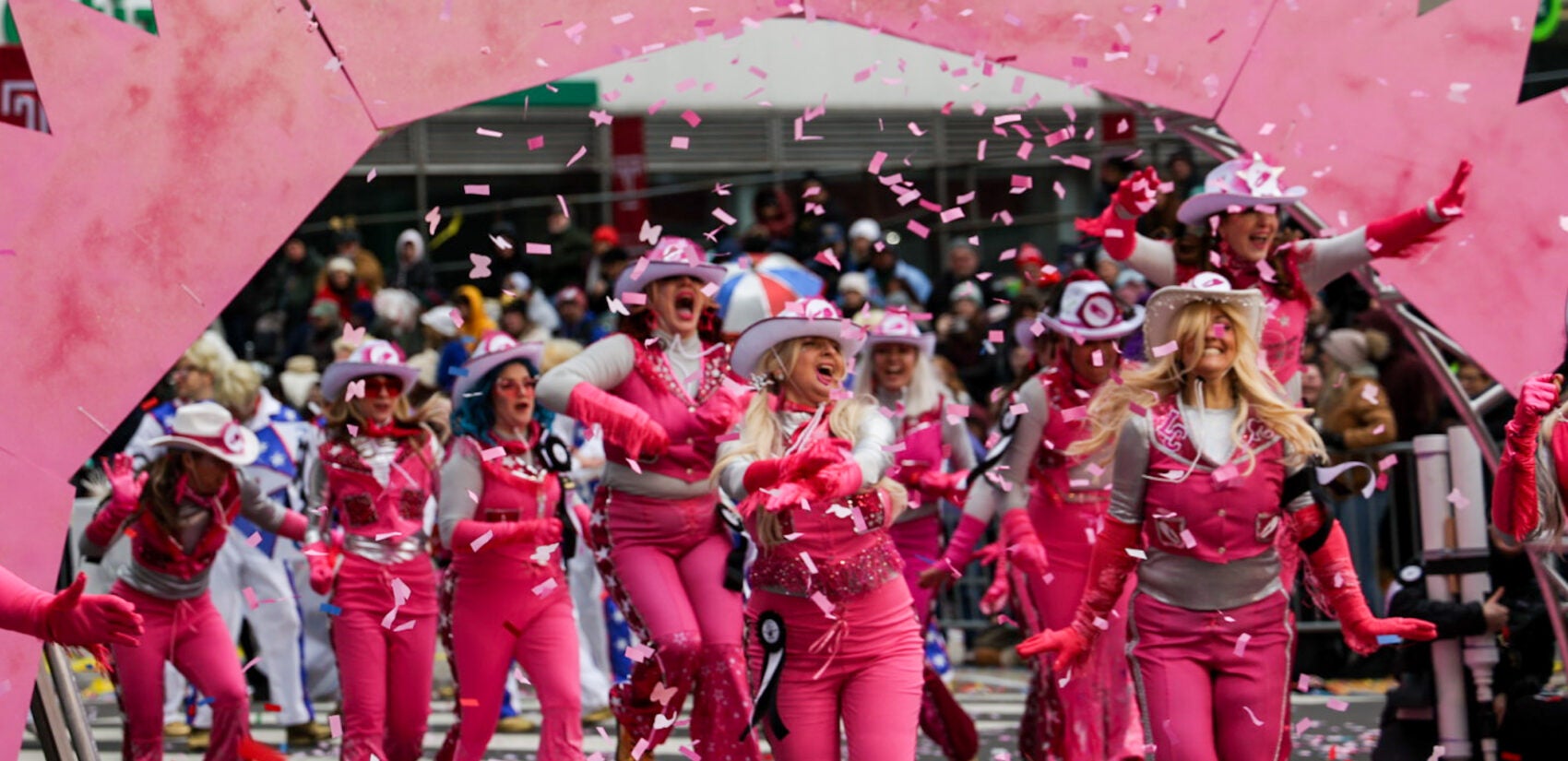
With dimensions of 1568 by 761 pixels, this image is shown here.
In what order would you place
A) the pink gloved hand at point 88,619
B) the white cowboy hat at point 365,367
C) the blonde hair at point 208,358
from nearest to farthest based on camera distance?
1. the pink gloved hand at point 88,619
2. the white cowboy hat at point 365,367
3. the blonde hair at point 208,358

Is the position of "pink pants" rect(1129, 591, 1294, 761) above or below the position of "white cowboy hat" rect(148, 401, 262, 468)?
below

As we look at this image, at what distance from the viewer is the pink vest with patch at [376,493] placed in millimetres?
8688

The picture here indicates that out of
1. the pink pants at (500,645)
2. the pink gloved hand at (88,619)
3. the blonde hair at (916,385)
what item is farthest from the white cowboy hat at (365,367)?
the pink gloved hand at (88,619)

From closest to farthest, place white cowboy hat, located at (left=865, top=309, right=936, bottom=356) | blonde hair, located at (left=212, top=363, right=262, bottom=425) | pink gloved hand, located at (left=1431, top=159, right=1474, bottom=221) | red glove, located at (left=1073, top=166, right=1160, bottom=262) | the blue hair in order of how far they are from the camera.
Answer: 1. pink gloved hand, located at (left=1431, top=159, right=1474, bottom=221)
2. red glove, located at (left=1073, top=166, right=1160, bottom=262)
3. the blue hair
4. white cowboy hat, located at (left=865, top=309, right=936, bottom=356)
5. blonde hair, located at (left=212, top=363, right=262, bottom=425)

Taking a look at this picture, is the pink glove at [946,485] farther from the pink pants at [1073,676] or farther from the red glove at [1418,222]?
the red glove at [1418,222]

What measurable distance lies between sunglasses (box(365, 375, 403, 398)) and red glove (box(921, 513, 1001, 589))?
2310 mm

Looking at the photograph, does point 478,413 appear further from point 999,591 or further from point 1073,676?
point 1073,676

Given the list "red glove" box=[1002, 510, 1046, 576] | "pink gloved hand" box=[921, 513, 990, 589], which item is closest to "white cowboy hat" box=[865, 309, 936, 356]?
"pink gloved hand" box=[921, 513, 990, 589]

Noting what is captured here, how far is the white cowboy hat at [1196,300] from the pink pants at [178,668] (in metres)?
3.91

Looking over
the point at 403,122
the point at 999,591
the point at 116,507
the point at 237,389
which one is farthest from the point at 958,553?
the point at 237,389

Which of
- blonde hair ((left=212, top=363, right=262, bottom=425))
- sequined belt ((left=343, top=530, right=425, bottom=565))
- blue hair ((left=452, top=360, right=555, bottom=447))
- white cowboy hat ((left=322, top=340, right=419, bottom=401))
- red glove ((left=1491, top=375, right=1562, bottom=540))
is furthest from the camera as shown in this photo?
blonde hair ((left=212, top=363, right=262, bottom=425))

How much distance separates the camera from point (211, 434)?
8.84 metres

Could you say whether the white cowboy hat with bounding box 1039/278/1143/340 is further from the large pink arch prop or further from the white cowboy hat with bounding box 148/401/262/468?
the white cowboy hat with bounding box 148/401/262/468

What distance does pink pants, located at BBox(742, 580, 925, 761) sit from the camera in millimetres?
6418
